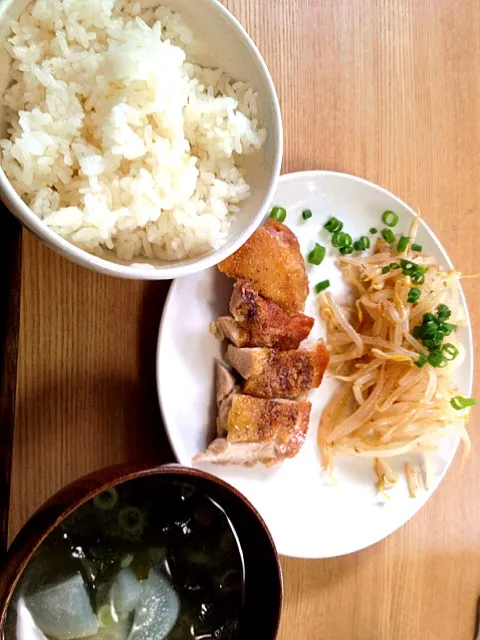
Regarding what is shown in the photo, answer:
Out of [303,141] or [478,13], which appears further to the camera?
[478,13]

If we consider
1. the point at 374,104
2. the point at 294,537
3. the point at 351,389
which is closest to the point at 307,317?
the point at 351,389

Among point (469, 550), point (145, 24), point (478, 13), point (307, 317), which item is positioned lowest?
point (469, 550)

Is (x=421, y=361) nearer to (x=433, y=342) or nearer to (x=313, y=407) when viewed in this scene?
(x=433, y=342)

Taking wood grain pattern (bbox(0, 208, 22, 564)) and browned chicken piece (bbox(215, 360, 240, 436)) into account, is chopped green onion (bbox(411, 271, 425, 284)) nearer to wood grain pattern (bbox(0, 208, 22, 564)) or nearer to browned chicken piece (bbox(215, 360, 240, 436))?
browned chicken piece (bbox(215, 360, 240, 436))

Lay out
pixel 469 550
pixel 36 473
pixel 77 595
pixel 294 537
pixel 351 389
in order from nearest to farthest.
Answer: pixel 77 595
pixel 36 473
pixel 294 537
pixel 351 389
pixel 469 550

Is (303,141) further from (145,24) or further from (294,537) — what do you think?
(294,537)

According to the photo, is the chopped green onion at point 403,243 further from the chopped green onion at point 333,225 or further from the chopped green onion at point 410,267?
the chopped green onion at point 333,225

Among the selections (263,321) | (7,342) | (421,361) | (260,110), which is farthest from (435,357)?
(7,342)
